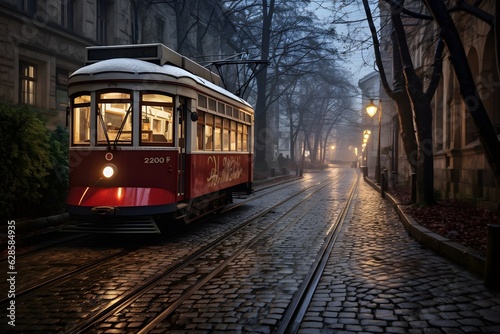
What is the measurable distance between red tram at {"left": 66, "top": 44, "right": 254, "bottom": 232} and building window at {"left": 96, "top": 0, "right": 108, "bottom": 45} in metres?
15.3

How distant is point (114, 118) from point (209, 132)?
8.62 feet

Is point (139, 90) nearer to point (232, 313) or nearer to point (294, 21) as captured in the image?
point (232, 313)

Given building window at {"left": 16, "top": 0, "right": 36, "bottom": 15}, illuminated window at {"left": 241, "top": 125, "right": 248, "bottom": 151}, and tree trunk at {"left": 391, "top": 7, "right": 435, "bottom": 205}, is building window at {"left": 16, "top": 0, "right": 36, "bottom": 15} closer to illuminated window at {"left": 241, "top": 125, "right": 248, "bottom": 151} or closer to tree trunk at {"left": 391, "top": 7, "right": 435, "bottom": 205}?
illuminated window at {"left": 241, "top": 125, "right": 248, "bottom": 151}

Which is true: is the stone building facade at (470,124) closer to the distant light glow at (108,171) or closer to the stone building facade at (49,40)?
the distant light glow at (108,171)

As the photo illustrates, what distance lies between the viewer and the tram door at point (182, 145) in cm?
922

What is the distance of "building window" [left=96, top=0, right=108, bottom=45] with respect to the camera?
76.9 ft

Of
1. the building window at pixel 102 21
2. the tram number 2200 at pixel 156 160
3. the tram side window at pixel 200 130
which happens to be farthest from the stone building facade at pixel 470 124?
the building window at pixel 102 21

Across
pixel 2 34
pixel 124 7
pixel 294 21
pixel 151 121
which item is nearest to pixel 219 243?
pixel 151 121

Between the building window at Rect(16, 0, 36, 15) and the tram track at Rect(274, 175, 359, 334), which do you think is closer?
the tram track at Rect(274, 175, 359, 334)

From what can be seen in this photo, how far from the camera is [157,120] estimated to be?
895 centimetres

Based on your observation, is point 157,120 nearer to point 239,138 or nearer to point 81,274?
point 81,274

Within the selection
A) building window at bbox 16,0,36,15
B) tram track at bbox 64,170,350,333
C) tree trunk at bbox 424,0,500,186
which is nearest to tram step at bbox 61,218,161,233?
tram track at bbox 64,170,350,333

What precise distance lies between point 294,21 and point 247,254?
87.0 feet

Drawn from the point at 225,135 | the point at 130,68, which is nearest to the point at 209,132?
the point at 225,135
